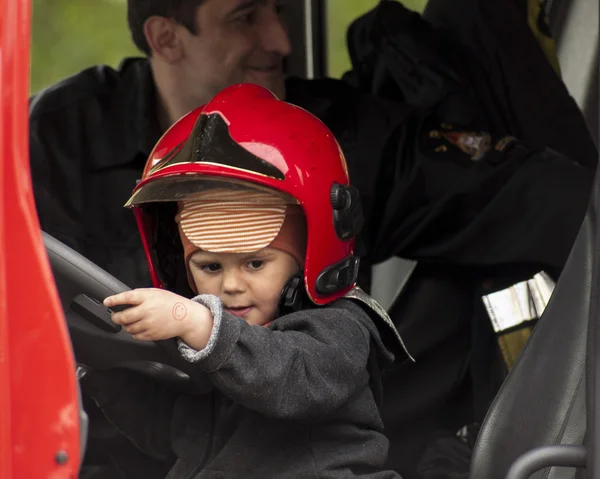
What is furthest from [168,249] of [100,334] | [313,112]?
[313,112]

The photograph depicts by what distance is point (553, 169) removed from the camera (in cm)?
266

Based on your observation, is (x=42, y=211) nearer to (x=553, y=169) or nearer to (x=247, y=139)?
(x=247, y=139)

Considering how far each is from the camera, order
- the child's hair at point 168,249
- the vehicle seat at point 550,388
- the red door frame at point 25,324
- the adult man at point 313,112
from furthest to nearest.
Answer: the adult man at point 313,112 → the child's hair at point 168,249 → the vehicle seat at point 550,388 → the red door frame at point 25,324

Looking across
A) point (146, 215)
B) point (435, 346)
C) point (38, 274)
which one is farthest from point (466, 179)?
point (38, 274)

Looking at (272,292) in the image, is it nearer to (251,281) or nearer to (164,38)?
(251,281)

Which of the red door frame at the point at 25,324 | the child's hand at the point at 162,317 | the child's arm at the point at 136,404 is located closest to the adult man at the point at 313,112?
the child's arm at the point at 136,404

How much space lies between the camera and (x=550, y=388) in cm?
193

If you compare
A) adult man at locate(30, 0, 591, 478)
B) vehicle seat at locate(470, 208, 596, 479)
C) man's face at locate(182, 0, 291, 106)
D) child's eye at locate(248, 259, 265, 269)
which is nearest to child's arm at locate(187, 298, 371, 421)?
child's eye at locate(248, 259, 265, 269)

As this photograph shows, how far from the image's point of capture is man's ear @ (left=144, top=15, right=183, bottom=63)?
3.05 m

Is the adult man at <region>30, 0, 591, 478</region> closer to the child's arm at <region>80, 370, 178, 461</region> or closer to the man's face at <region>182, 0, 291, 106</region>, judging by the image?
the man's face at <region>182, 0, 291, 106</region>

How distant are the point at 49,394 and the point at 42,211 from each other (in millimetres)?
1605

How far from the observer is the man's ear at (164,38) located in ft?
10.0

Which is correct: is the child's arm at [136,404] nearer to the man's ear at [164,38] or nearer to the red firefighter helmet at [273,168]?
the red firefighter helmet at [273,168]

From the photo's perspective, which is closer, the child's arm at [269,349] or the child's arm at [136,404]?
the child's arm at [269,349]
